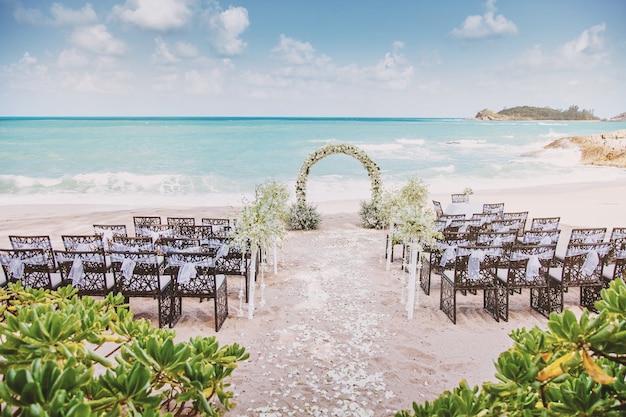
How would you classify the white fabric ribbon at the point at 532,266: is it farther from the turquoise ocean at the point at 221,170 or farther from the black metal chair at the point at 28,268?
the turquoise ocean at the point at 221,170

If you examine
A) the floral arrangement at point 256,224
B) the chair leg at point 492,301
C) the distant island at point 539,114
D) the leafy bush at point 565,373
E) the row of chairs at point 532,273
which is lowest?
the chair leg at point 492,301

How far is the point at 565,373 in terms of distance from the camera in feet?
4.14

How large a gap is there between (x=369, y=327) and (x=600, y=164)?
35.2 meters

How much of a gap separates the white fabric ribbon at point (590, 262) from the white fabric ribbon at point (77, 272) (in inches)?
309

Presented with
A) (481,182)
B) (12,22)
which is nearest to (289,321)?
(481,182)

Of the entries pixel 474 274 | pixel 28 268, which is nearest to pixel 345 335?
pixel 474 274

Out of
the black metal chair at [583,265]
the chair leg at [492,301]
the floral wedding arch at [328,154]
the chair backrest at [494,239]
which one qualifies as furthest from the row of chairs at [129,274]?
the floral wedding arch at [328,154]

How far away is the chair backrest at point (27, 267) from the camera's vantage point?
20.4 ft

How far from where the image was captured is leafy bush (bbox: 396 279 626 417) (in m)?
1.14

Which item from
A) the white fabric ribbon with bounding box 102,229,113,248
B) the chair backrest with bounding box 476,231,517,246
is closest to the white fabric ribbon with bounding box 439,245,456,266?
the chair backrest with bounding box 476,231,517,246

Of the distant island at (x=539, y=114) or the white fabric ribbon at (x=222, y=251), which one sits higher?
the distant island at (x=539, y=114)

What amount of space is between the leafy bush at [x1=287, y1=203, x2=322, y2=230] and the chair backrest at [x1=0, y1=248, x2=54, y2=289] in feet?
25.5

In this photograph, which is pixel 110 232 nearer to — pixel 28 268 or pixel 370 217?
pixel 28 268

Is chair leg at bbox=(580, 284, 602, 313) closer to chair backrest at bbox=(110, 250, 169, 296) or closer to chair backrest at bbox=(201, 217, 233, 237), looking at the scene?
chair backrest at bbox=(201, 217, 233, 237)
